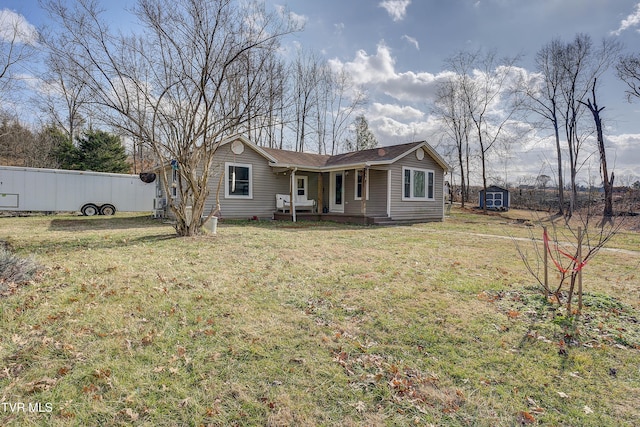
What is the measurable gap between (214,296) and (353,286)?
6.21ft

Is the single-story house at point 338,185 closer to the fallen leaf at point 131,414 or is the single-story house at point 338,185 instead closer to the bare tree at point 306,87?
the bare tree at point 306,87

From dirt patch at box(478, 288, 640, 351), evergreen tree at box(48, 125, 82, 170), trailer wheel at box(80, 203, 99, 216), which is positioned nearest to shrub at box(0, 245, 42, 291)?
dirt patch at box(478, 288, 640, 351)

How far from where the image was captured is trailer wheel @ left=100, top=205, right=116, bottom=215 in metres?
17.3

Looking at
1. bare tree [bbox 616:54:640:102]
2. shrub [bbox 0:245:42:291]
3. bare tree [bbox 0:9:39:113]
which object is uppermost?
bare tree [bbox 616:54:640:102]

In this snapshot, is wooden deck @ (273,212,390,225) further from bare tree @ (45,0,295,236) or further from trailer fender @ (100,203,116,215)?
trailer fender @ (100,203,116,215)

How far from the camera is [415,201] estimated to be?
15391 mm

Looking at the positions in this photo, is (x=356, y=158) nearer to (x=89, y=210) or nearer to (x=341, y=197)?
(x=341, y=197)

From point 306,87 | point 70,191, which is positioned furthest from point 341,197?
point 70,191

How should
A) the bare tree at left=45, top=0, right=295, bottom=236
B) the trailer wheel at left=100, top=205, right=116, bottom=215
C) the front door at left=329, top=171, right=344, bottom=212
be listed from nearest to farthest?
the bare tree at left=45, top=0, right=295, bottom=236 < the front door at left=329, top=171, right=344, bottom=212 < the trailer wheel at left=100, top=205, right=116, bottom=215

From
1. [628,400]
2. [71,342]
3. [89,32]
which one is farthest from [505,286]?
[89,32]

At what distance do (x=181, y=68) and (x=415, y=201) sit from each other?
11.1 m

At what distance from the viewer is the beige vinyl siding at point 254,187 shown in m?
13.5

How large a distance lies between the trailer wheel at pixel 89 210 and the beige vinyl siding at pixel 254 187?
24.8 ft

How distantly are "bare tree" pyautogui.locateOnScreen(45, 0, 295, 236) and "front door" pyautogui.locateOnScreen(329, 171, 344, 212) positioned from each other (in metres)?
7.69
